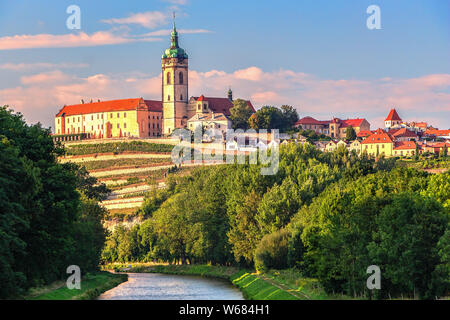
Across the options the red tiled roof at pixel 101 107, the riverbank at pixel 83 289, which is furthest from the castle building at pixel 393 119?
the riverbank at pixel 83 289

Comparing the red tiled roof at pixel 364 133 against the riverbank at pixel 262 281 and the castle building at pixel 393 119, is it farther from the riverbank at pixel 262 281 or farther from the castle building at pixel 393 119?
the riverbank at pixel 262 281

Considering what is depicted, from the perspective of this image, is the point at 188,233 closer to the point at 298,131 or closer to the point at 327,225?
the point at 327,225

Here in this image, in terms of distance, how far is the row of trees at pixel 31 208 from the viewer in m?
37.6

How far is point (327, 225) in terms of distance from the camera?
48.6 meters

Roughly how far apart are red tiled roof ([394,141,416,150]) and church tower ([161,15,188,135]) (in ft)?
150

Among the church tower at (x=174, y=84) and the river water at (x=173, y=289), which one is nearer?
the river water at (x=173, y=289)

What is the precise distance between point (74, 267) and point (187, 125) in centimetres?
11767

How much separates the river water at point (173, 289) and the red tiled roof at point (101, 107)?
107338mm

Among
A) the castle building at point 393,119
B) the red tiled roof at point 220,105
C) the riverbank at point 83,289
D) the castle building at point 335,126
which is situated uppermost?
the red tiled roof at point 220,105

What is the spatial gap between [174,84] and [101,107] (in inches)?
Result: 818
